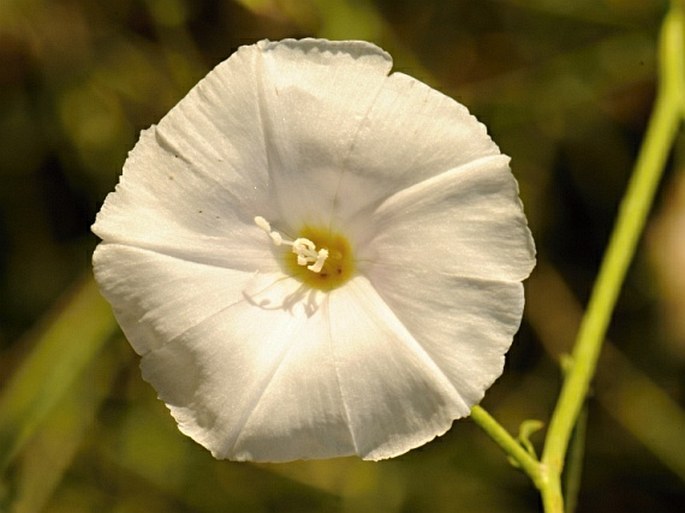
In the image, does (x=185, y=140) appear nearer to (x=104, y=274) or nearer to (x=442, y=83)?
(x=104, y=274)

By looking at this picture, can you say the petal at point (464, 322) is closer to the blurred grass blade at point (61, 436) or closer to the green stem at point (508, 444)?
the green stem at point (508, 444)

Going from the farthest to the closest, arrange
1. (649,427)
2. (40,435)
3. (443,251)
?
1. (649,427)
2. (40,435)
3. (443,251)

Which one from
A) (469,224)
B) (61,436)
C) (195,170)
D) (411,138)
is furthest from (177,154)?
(61,436)

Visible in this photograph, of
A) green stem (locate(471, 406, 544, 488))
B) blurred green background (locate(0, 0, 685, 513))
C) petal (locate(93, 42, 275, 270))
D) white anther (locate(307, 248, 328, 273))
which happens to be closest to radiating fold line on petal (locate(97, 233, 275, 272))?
petal (locate(93, 42, 275, 270))

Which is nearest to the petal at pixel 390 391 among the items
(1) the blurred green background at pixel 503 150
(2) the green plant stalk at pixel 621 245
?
(2) the green plant stalk at pixel 621 245

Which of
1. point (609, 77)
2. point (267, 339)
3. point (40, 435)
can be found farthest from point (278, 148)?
point (609, 77)

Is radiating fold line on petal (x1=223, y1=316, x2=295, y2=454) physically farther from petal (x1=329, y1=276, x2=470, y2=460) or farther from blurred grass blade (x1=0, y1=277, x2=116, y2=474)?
blurred grass blade (x1=0, y1=277, x2=116, y2=474)
